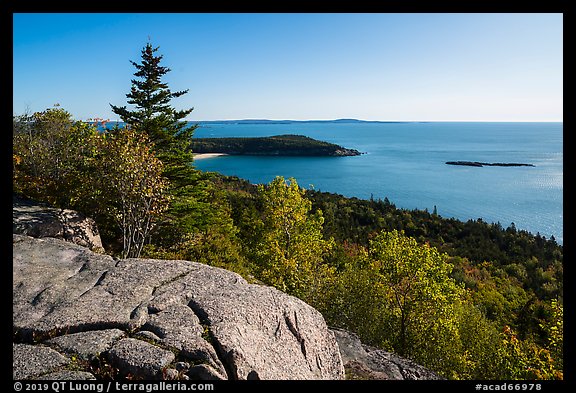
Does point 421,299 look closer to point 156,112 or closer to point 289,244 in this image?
point 289,244

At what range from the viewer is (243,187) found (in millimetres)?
72938

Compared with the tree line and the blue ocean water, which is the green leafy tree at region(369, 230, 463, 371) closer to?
the tree line

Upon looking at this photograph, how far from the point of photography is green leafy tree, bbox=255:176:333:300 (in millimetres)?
19984

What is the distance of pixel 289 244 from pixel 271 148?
14132 cm

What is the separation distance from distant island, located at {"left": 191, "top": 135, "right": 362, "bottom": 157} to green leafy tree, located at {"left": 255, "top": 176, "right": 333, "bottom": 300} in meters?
133

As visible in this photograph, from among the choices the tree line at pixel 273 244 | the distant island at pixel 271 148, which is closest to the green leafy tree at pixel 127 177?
the tree line at pixel 273 244

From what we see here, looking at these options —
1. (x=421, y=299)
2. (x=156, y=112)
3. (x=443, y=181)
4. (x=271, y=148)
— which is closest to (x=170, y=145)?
(x=156, y=112)

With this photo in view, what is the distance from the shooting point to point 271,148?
161000mm

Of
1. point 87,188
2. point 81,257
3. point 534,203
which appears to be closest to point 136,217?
point 87,188

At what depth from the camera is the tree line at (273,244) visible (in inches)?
584

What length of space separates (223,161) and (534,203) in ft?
332

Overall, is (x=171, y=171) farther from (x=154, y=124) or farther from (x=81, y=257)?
(x=81, y=257)

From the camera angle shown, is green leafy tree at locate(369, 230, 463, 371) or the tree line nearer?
the tree line

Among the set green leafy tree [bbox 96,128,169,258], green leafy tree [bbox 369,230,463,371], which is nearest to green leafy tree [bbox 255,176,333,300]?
green leafy tree [bbox 369,230,463,371]
